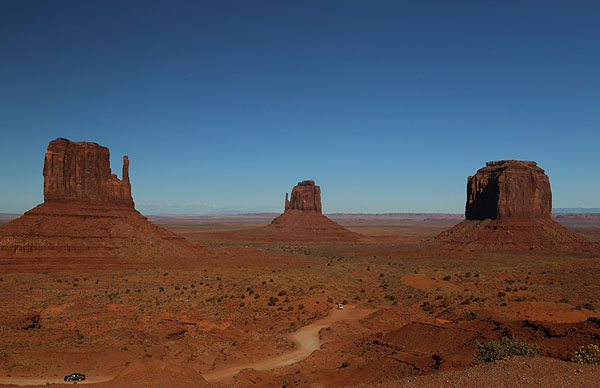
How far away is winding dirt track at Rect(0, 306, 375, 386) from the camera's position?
17016mm

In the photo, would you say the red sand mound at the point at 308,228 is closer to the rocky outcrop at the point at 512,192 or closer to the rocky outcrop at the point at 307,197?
the rocky outcrop at the point at 307,197

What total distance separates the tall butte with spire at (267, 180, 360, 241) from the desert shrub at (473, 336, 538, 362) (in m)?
105

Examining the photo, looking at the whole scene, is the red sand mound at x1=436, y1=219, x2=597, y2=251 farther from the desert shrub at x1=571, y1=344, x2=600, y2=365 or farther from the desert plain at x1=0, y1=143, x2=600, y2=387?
the desert shrub at x1=571, y1=344, x2=600, y2=365

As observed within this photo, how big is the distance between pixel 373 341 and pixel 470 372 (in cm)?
1012

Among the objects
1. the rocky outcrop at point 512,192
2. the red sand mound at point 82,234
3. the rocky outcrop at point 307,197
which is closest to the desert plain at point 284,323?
the red sand mound at point 82,234

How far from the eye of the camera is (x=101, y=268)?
160 ft

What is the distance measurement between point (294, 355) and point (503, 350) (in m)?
10.8

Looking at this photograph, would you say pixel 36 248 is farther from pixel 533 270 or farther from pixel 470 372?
pixel 533 270

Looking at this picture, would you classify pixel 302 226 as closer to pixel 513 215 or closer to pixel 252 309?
pixel 513 215

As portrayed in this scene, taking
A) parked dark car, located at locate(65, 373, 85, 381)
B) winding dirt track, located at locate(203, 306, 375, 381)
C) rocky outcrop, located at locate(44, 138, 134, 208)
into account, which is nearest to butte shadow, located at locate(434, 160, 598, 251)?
winding dirt track, located at locate(203, 306, 375, 381)

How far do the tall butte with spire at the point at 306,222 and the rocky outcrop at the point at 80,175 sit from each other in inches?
2624

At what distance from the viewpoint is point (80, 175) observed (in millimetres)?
57719

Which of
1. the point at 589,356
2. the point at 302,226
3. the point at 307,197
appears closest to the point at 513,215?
the point at 302,226

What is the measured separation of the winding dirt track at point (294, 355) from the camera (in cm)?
1702
